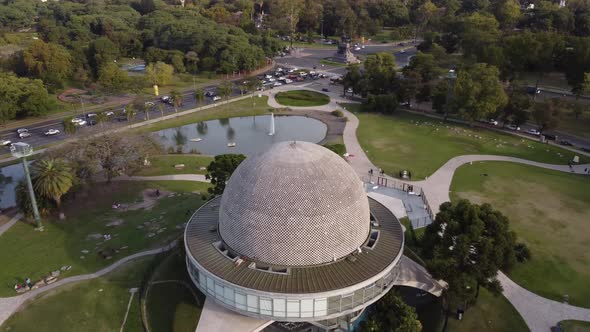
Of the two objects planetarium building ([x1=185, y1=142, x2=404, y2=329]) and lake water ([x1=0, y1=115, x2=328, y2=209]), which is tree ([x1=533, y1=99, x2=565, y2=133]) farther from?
planetarium building ([x1=185, y1=142, x2=404, y2=329])

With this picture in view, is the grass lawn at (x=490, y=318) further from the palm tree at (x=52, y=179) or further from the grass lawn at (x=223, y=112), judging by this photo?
the grass lawn at (x=223, y=112)

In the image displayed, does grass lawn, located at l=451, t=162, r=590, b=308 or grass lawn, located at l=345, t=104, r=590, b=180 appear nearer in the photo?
grass lawn, located at l=451, t=162, r=590, b=308

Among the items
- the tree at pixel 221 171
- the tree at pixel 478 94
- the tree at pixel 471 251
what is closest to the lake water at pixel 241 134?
the tree at pixel 221 171

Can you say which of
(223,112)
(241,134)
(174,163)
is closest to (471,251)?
(174,163)

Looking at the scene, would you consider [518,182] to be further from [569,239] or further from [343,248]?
[343,248]

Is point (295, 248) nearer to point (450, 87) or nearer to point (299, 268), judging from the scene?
point (299, 268)

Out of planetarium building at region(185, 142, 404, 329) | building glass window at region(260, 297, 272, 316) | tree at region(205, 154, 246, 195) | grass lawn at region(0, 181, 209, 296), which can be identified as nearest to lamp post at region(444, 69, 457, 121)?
tree at region(205, 154, 246, 195)

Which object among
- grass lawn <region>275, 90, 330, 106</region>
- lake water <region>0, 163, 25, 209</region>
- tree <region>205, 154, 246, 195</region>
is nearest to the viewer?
tree <region>205, 154, 246, 195</region>

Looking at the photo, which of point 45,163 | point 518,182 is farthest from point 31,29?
point 518,182
